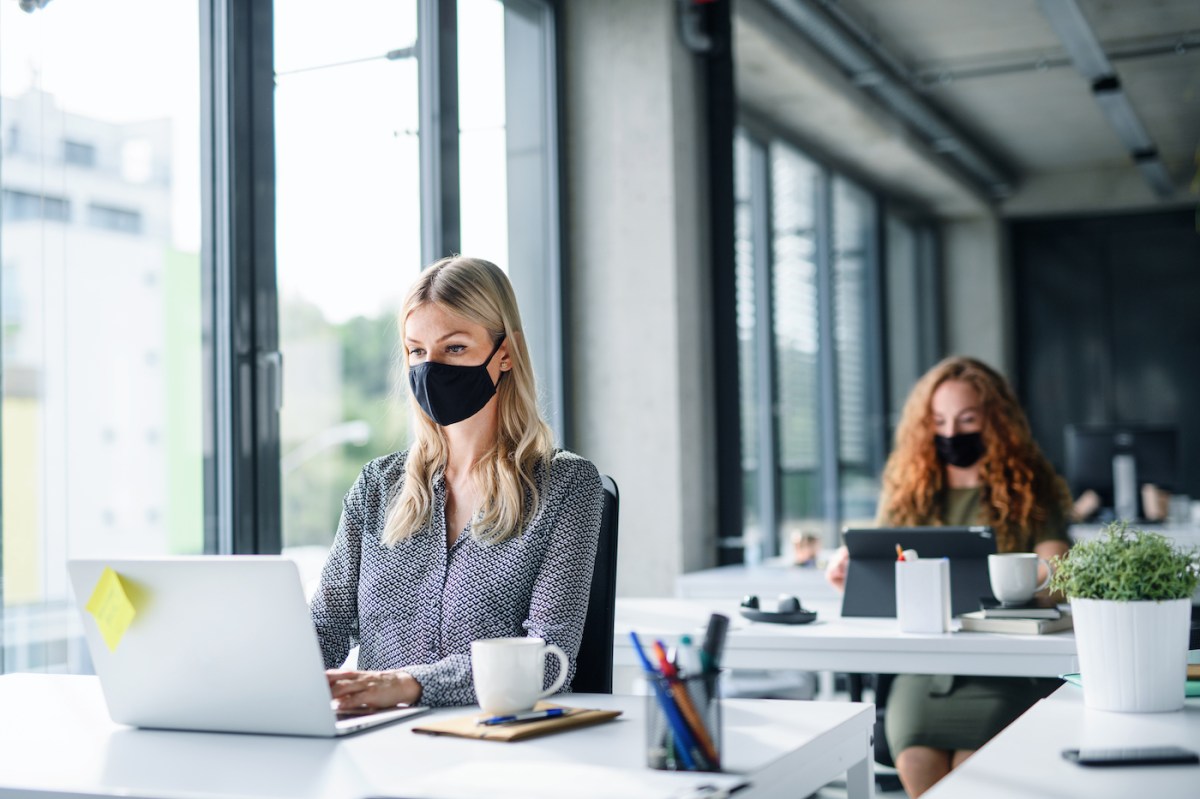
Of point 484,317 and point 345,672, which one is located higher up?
point 484,317

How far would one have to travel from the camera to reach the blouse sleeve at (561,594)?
176 cm

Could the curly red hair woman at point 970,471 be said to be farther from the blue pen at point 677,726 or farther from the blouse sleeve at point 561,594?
the blue pen at point 677,726

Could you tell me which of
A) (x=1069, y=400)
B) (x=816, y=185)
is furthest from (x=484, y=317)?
(x=1069, y=400)

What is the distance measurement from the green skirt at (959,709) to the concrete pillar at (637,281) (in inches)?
73.6

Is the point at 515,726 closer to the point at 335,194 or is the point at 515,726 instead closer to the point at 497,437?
the point at 497,437

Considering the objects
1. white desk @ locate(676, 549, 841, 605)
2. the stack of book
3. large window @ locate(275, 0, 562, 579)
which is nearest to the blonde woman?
large window @ locate(275, 0, 562, 579)

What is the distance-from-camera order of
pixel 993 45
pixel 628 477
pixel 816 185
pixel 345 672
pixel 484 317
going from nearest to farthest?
pixel 345 672 < pixel 484 317 < pixel 628 477 < pixel 993 45 < pixel 816 185

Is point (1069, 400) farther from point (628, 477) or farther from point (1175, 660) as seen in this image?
point (1175, 660)

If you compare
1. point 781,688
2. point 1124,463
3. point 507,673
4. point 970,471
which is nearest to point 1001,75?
point 1124,463

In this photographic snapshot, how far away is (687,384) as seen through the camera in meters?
4.69

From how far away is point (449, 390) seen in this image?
2076 millimetres

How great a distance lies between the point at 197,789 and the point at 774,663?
4.43 feet

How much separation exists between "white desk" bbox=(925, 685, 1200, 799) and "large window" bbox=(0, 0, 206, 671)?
1746mm

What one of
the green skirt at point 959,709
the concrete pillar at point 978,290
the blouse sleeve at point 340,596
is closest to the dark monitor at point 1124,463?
the green skirt at point 959,709
